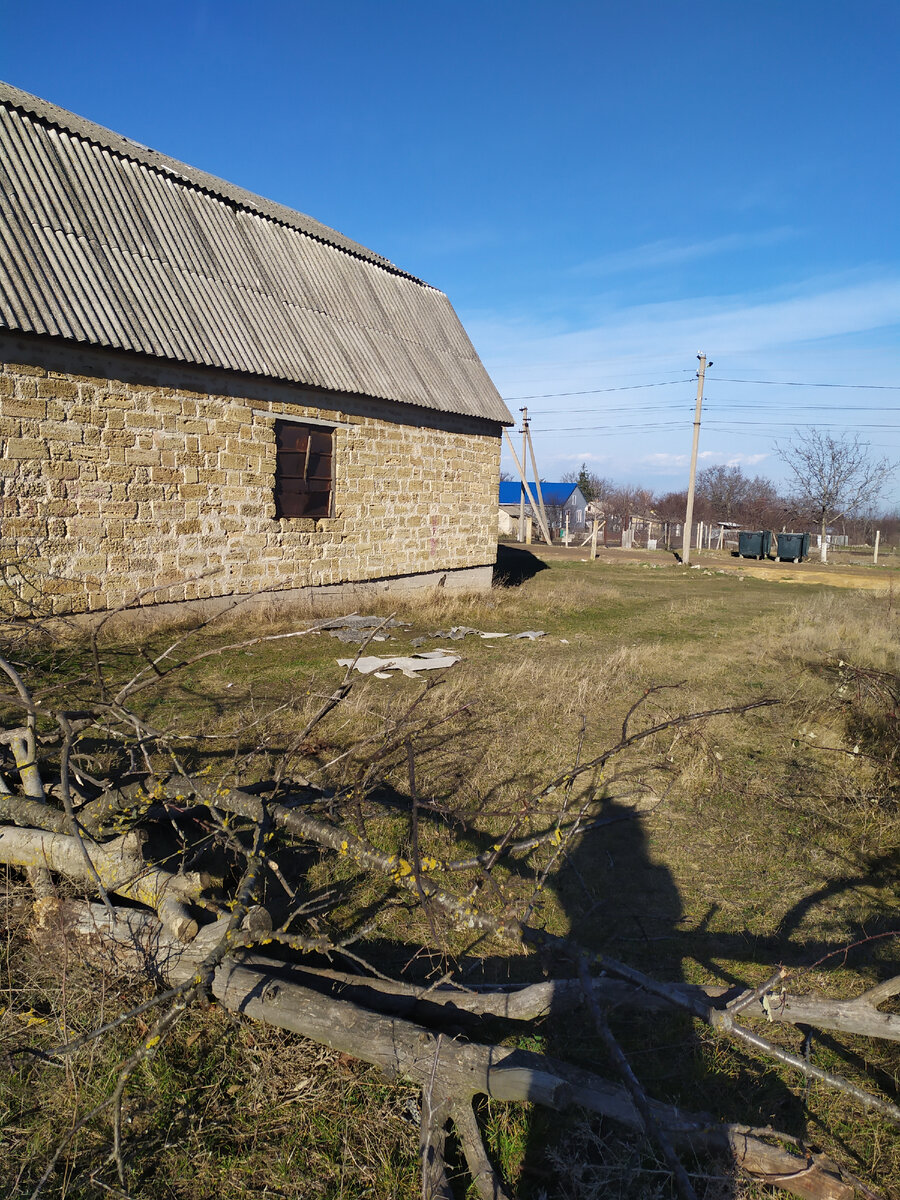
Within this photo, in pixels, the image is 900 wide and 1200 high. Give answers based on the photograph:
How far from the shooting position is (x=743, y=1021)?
119 inches

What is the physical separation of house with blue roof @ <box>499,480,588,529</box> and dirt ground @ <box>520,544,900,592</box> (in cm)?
1574

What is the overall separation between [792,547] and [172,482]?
2631cm

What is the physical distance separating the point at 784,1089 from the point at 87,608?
811cm

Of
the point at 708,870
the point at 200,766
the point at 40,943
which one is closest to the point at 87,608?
the point at 200,766

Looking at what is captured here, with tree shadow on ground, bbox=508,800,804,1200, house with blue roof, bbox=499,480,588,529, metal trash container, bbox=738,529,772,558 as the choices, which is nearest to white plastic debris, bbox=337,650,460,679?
tree shadow on ground, bbox=508,800,804,1200

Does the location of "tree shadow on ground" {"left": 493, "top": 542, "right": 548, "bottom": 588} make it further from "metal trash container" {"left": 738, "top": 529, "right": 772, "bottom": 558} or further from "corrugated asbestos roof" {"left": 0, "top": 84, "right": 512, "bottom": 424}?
"metal trash container" {"left": 738, "top": 529, "right": 772, "bottom": 558}

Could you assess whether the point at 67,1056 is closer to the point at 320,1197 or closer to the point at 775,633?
the point at 320,1197

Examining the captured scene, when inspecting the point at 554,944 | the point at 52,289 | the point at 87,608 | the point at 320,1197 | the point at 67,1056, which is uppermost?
the point at 52,289

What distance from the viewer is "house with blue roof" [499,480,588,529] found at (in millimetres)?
50094

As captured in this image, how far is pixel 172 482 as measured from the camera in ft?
30.2

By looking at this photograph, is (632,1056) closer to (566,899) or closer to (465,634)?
(566,899)

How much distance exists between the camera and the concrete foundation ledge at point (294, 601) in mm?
8758

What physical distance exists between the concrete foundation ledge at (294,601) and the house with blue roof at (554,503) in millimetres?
31192

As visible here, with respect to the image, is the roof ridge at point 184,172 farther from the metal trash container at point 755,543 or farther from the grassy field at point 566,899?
the metal trash container at point 755,543
